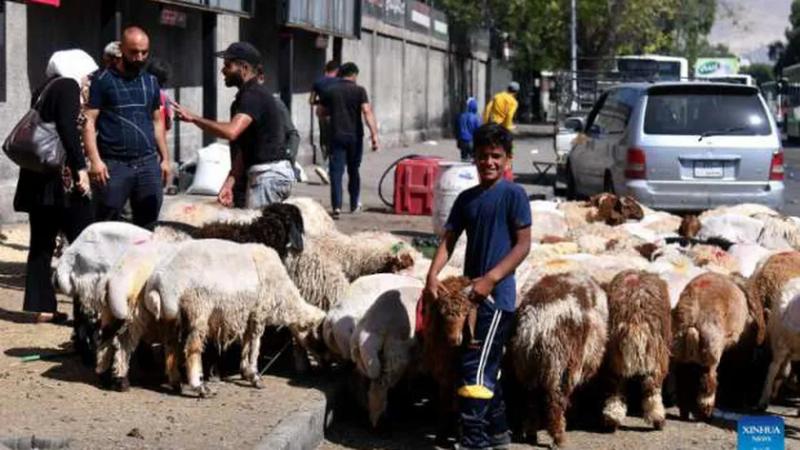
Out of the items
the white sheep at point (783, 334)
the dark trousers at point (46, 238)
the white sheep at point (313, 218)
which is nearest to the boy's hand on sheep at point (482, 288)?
the white sheep at point (783, 334)

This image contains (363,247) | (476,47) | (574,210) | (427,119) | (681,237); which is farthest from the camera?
(476,47)

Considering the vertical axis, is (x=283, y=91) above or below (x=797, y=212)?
above

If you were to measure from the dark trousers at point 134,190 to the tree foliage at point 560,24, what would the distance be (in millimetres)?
41373

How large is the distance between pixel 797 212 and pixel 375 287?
1331 cm

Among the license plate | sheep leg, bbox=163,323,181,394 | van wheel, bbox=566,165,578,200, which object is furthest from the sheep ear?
van wheel, bbox=566,165,578,200

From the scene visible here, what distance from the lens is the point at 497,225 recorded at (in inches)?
295

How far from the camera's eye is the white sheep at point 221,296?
25.5 ft

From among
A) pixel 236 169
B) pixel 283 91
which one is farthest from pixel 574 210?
pixel 283 91

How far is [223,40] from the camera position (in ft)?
75.9

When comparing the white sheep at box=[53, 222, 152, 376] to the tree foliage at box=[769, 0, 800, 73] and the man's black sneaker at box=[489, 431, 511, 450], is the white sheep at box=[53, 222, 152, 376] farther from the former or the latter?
the tree foliage at box=[769, 0, 800, 73]

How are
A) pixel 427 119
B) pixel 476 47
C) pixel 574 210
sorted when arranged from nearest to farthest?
pixel 574 210, pixel 427 119, pixel 476 47

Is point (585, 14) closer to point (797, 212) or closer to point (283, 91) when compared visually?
point (283, 91)

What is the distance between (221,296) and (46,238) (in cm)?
222

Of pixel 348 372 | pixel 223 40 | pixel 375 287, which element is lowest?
pixel 348 372
